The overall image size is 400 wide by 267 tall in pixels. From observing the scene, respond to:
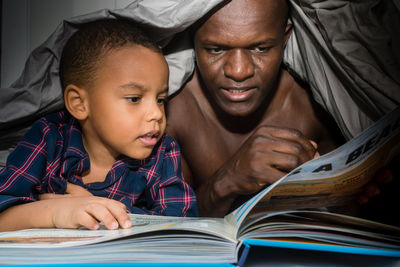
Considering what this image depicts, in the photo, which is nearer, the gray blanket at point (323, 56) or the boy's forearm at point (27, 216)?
the boy's forearm at point (27, 216)

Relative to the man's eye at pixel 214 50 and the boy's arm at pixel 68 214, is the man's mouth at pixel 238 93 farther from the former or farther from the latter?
the boy's arm at pixel 68 214

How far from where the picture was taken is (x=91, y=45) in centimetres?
77

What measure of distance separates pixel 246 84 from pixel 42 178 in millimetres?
558

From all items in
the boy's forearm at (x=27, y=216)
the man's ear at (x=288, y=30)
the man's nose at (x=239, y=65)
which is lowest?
the boy's forearm at (x=27, y=216)

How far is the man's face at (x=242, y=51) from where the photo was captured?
0.85m

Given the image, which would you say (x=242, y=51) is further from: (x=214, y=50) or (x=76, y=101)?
(x=76, y=101)

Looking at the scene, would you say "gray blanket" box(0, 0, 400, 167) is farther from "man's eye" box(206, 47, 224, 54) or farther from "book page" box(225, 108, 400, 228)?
"book page" box(225, 108, 400, 228)

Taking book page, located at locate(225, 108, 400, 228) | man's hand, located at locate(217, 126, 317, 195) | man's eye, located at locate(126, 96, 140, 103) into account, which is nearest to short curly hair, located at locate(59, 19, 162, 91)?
man's eye, located at locate(126, 96, 140, 103)

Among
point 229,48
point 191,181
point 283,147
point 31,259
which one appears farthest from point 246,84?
point 31,259

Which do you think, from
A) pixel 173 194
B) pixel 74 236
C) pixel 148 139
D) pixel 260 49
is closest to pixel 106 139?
pixel 148 139

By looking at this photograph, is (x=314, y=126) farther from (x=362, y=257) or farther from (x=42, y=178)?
(x=42, y=178)

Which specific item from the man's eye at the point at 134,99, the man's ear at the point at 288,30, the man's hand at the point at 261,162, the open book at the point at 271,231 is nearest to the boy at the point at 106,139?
the man's eye at the point at 134,99

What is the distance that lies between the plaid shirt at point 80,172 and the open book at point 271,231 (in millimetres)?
228

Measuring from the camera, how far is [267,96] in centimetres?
102
